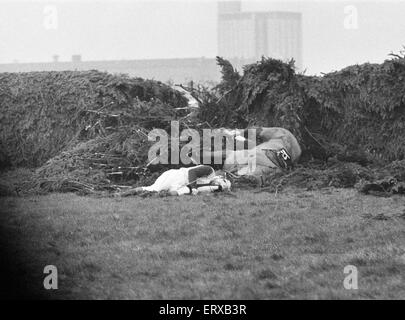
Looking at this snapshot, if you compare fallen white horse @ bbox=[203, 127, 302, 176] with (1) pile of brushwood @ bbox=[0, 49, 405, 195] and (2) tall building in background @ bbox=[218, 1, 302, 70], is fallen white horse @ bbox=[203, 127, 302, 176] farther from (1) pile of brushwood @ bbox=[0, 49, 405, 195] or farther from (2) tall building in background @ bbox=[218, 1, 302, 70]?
(2) tall building in background @ bbox=[218, 1, 302, 70]

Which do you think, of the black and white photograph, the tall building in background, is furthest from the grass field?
the tall building in background

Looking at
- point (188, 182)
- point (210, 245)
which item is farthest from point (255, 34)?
point (210, 245)

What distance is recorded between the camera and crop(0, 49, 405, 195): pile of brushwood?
44.3 ft

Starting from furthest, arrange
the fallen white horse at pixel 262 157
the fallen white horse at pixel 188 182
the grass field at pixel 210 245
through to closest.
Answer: the fallen white horse at pixel 262 157 < the fallen white horse at pixel 188 182 < the grass field at pixel 210 245

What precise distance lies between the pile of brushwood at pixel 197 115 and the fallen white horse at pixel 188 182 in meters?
0.96

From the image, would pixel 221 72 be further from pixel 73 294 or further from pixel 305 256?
pixel 73 294

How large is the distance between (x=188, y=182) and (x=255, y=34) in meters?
6.26

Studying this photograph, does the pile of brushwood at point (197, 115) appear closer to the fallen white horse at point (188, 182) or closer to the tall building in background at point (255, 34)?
the fallen white horse at point (188, 182)

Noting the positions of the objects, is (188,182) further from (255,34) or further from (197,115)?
(255,34)

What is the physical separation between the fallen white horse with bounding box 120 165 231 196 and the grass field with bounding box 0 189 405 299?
0.59 metres

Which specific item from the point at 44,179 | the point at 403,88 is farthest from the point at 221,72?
the point at 44,179

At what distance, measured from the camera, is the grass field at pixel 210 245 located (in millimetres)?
6145

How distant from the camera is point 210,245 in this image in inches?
305

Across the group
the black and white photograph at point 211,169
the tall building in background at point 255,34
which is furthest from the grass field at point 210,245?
the tall building in background at point 255,34
